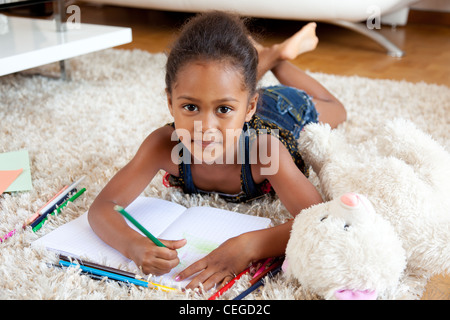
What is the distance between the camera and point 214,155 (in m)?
0.75

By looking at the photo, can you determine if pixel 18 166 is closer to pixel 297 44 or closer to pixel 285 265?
pixel 285 265

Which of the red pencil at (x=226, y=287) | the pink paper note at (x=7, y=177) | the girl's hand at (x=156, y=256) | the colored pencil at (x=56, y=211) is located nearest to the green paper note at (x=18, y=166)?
the pink paper note at (x=7, y=177)

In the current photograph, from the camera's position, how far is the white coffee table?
1247 millimetres

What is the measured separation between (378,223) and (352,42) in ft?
6.59

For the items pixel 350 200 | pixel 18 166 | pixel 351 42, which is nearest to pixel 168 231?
pixel 350 200

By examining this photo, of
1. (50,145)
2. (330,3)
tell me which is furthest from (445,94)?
(50,145)

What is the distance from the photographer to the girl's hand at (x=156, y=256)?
620mm

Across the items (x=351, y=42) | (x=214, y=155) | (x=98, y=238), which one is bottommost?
(x=351, y=42)

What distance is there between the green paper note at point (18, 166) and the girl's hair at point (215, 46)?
386mm

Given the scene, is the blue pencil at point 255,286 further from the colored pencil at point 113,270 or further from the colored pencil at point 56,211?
the colored pencil at point 56,211

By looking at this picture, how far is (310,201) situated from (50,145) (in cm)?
70
